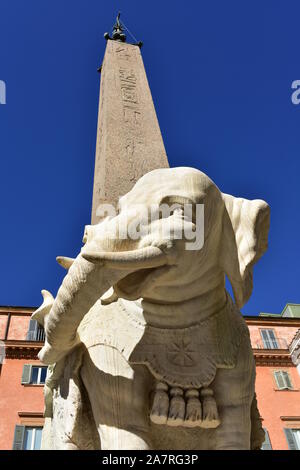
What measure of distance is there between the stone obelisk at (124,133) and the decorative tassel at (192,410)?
58.0 inches

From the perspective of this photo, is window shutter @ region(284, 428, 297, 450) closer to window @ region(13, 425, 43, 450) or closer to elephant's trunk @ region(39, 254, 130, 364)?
window @ region(13, 425, 43, 450)

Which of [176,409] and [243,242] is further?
[243,242]

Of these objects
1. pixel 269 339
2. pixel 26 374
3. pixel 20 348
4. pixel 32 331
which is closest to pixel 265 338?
pixel 269 339

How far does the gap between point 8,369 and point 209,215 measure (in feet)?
46.0

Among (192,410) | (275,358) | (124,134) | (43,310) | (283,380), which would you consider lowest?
(192,410)

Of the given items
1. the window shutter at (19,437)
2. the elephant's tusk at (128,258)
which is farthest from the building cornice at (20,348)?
the elephant's tusk at (128,258)

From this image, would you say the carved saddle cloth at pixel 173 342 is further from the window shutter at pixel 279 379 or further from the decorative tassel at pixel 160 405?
the window shutter at pixel 279 379

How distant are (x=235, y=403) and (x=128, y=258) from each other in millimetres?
789

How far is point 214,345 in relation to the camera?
192cm

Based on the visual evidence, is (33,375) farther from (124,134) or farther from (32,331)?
(124,134)

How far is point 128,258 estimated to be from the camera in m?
1.55

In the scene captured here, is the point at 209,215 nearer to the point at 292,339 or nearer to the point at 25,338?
the point at 25,338

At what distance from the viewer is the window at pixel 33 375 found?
46.3ft
